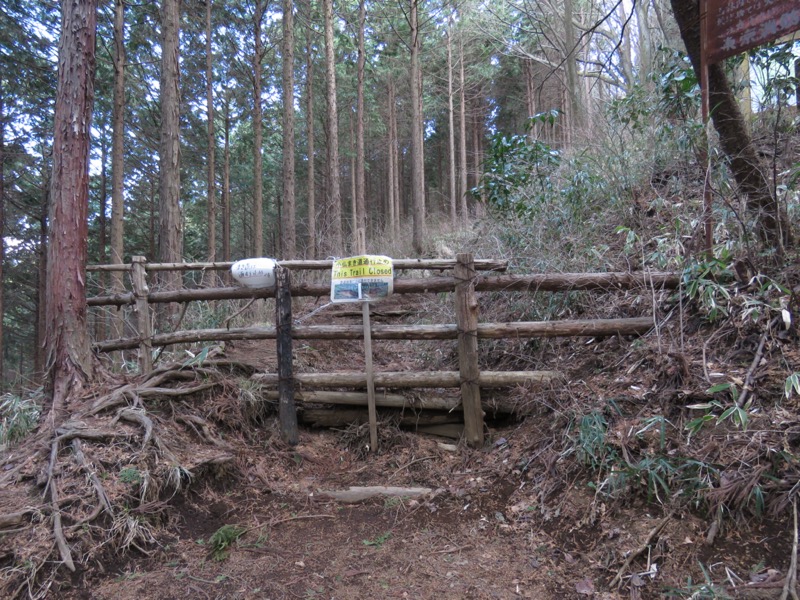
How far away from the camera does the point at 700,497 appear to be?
2439 millimetres

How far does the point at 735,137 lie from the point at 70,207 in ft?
19.4

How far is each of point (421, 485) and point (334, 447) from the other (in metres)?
1.07

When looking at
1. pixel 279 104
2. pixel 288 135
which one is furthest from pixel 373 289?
pixel 279 104

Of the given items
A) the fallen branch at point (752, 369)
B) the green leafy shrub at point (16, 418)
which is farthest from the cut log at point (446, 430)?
the green leafy shrub at point (16, 418)

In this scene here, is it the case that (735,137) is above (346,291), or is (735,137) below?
above

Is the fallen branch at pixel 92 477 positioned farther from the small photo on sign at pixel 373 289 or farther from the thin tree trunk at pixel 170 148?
the thin tree trunk at pixel 170 148

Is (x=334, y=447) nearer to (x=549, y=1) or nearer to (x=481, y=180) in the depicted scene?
(x=481, y=180)

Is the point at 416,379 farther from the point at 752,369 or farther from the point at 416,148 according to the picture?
the point at 416,148

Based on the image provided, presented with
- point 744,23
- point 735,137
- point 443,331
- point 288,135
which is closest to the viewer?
point 744,23

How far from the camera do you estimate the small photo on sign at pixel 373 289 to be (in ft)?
13.7

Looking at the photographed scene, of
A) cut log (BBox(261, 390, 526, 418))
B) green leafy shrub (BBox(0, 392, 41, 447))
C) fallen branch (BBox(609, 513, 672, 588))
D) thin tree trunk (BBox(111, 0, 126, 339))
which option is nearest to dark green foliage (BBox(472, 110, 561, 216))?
cut log (BBox(261, 390, 526, 418))

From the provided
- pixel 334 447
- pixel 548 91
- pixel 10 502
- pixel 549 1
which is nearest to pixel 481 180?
→ pixel 334 447

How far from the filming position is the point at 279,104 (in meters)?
20.2

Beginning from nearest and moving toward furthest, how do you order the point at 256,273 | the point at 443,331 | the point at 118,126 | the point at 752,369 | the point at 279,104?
the point at 752,369, the point at 443,331, the point at 256,273, the point at 118,126, the point at 279,104
